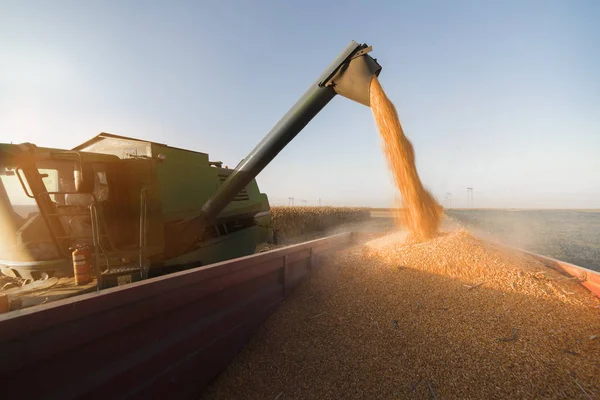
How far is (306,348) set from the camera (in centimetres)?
236

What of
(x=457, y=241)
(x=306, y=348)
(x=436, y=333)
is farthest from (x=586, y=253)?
(x=306, y=348)

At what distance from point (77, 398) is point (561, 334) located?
3.22 metres

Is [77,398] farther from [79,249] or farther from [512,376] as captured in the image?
[512,376]

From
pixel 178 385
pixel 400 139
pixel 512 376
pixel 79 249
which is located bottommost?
pixel 512 376

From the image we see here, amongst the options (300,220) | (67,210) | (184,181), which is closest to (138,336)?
(67,210)

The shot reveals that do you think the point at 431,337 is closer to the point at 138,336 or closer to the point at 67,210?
the point at 138,336

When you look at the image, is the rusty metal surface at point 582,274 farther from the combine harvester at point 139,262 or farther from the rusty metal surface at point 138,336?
the rusty metal surface at point 138,336

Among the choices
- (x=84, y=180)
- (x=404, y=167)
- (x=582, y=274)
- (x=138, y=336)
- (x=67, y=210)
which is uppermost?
(x=404, y=167)

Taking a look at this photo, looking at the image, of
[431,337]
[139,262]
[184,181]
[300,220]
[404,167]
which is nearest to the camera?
[431,337]

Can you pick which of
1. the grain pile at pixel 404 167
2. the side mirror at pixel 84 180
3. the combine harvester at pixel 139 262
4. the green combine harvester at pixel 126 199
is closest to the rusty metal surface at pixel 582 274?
the combine harvester at pixel 139 262

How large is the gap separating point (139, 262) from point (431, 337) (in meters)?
2.71

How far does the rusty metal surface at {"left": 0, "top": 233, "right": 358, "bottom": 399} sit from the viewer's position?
1158 mm

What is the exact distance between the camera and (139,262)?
9.27 feet

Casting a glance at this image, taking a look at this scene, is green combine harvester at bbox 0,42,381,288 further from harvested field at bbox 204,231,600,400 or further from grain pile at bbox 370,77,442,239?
harvested field at bbox 204,231,600,400
